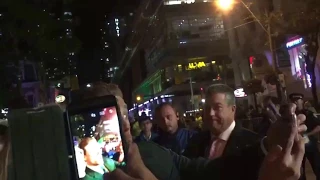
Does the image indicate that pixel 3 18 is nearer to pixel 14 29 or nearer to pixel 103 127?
pixel 14 29

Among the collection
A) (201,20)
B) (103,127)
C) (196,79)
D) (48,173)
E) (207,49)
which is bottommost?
(48,173)

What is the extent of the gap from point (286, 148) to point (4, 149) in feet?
3.08

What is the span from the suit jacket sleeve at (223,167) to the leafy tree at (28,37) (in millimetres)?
14786

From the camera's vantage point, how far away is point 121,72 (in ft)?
391

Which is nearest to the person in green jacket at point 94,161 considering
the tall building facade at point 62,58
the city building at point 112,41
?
the tall building facade at point 62,58

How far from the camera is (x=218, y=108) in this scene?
3.58 m

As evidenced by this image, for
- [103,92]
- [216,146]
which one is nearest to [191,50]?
[216,146]

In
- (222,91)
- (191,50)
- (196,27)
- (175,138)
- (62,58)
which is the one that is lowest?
(175,138)

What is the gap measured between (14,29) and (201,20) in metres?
38.6

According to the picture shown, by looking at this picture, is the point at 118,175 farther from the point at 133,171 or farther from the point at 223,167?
the point at 223,167

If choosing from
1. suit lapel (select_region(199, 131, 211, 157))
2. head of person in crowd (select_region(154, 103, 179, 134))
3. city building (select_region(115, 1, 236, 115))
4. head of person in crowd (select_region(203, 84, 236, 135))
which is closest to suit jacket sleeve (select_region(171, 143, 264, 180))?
suit lapel (select_region(199, 131, 211, 157))

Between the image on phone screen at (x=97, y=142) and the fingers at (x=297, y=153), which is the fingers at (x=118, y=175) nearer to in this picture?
the image on phone screen at (x=97, y=142)

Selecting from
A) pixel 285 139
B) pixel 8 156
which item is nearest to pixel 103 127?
pixel 8 156

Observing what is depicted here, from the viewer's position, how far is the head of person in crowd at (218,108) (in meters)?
3.47
